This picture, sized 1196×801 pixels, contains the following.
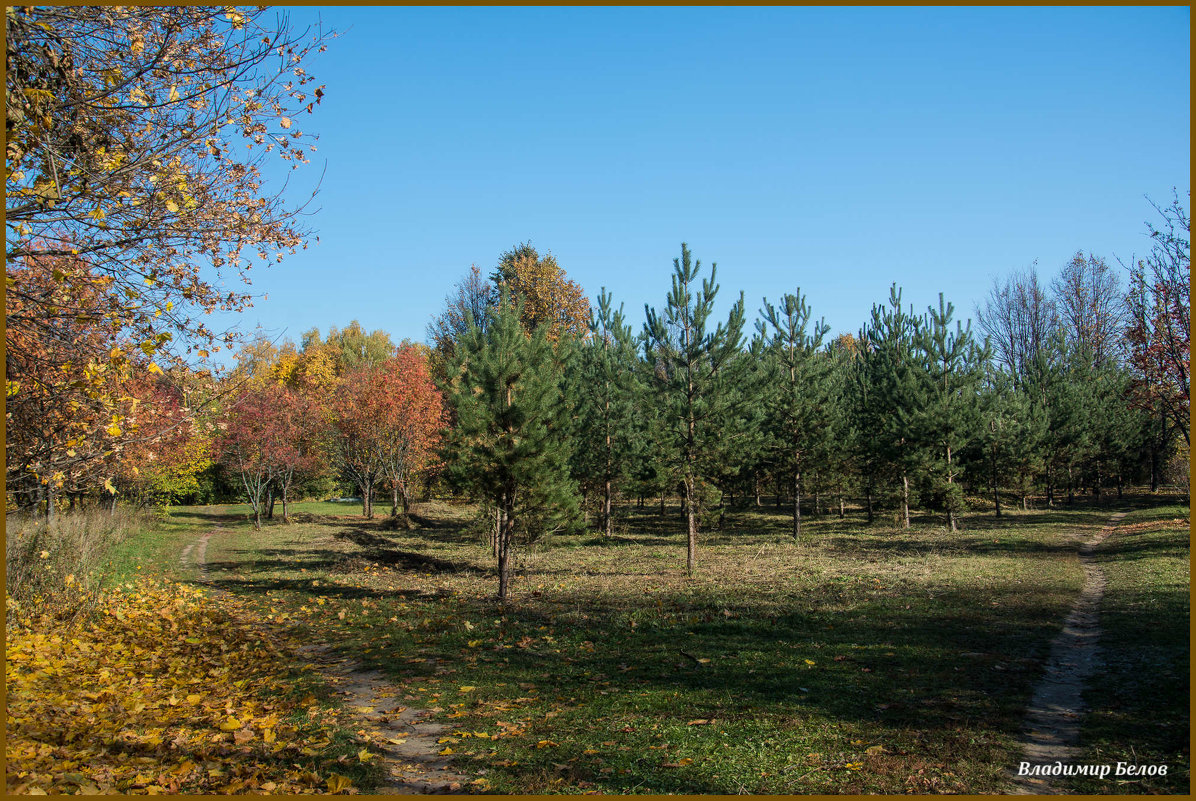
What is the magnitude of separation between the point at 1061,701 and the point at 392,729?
6537 mm

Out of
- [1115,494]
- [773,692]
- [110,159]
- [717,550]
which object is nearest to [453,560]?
[717,550]

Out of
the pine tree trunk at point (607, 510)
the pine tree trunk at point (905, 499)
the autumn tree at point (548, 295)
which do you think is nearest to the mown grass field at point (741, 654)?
the pine tree trunk at point (905, 499)

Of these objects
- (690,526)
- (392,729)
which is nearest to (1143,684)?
(392,729)

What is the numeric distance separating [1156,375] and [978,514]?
17.8m

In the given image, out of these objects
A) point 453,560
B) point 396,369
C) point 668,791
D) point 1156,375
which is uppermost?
point 396,369

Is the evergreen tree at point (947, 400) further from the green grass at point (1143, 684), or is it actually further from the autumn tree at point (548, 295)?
the autumn tree at point (548, 295)

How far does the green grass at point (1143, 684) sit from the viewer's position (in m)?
5.15

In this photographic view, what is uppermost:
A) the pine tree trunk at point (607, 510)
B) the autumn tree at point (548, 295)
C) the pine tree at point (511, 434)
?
the autumn tree at point (548, 295)

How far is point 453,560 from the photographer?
22.2 metres

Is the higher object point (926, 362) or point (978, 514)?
point (926, 362)

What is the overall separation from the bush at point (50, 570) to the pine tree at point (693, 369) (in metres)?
12.8

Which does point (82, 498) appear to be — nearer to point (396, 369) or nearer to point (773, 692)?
point (396, 369)

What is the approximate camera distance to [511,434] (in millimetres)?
13617

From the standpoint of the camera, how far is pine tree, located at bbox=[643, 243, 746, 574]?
18.2 metres
